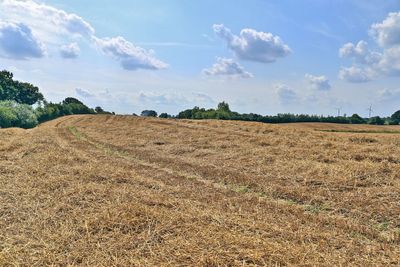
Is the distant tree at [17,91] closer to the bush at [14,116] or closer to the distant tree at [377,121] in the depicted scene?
the bush at [14,116]

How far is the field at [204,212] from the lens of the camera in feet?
17.0

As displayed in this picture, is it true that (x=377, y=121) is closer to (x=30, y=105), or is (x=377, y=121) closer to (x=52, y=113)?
(x=52, y=113)

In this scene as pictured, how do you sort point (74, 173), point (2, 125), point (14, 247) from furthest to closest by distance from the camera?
point (2, 125) < point (74, 173) < point (14, 247)

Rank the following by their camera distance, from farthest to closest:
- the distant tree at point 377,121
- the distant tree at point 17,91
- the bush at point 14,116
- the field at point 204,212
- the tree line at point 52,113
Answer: the distant tree at point 17,91 < the distant tree at point 377,121 < the tree line at point 52,113 < the bush at point 14,116 < the field at point 204,212

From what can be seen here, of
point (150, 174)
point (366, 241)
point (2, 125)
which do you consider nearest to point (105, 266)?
point (366, 241)

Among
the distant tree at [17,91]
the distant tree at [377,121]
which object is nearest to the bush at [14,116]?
the distant tree at [17,91]

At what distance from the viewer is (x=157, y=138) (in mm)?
24703

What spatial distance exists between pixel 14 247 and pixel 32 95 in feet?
423

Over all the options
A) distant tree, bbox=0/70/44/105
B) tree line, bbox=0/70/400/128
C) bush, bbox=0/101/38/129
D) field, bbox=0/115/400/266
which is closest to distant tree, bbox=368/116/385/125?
tree line, bbox=0/70/400/128

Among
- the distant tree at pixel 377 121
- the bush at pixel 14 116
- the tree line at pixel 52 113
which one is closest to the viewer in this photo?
the bush at pixel 14 116

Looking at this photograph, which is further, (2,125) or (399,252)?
(2,125)

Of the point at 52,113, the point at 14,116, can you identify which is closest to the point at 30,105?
the point at 52,113

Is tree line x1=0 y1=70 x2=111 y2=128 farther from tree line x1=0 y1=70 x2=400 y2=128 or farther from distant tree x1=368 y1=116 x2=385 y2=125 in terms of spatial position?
distant tree x1=368 y1=116 x2=385 y2=125

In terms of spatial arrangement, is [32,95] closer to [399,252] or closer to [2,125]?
[2,125]
